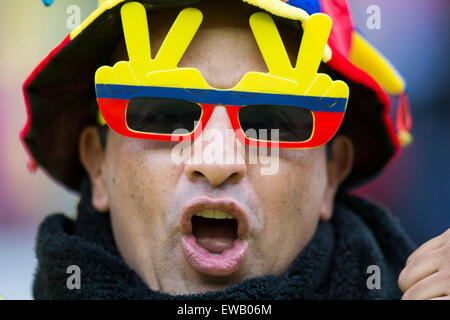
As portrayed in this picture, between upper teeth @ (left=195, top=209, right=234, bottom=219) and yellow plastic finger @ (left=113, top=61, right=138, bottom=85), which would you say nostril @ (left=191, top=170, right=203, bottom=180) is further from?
yellow plastic finger @ (left=113, top=61, right=138, bottom=85)

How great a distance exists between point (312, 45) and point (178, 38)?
34 centimetres

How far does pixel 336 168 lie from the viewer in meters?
1.94

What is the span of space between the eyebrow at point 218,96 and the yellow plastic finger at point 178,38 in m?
0.07

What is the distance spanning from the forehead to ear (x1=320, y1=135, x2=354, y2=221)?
1.52ft

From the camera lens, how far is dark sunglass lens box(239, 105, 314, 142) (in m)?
1.56

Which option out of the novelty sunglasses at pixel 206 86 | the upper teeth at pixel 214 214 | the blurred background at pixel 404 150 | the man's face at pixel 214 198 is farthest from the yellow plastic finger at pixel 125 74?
the blurred background at pixel 404 150

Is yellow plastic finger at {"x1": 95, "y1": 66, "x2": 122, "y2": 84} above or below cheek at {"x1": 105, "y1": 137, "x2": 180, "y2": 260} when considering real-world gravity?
above

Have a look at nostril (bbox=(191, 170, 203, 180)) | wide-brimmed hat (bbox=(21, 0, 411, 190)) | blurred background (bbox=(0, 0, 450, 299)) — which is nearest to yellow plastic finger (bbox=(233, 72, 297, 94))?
wide-brimmed hat (bbox=(21, 0, 411, 190))

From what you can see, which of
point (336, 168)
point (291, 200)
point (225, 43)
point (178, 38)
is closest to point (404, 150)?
point (336, 168)

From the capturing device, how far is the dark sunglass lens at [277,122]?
1.56 metres

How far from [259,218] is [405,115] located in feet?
2.97

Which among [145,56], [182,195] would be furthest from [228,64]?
[182,195]

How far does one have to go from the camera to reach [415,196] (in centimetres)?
350
